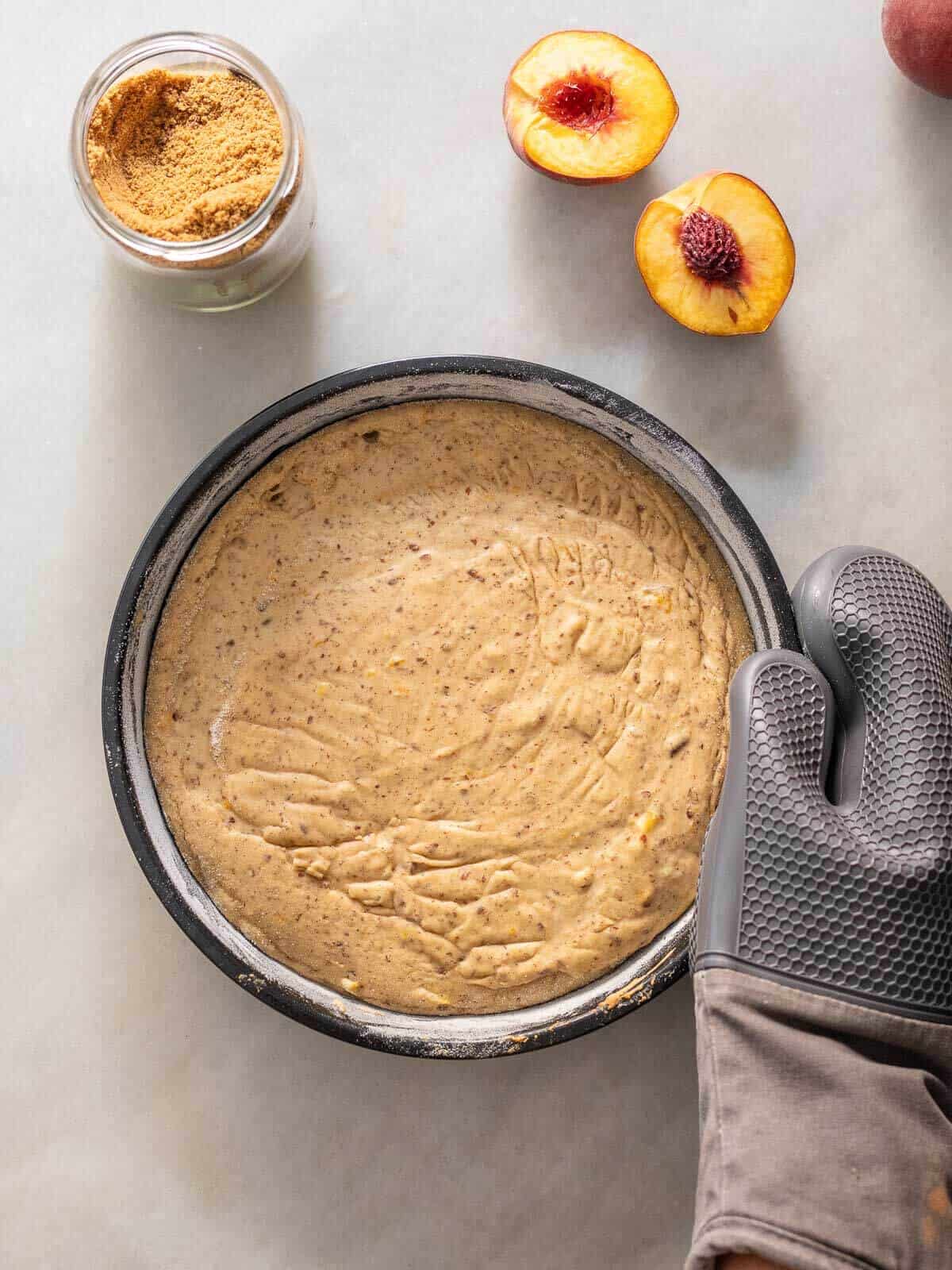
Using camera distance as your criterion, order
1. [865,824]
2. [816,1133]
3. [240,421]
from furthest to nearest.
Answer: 1. [240,421]
2. [865,824]
3. [816,1133]

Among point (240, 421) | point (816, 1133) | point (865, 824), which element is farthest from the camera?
point (240, 421)

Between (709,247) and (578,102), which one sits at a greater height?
(578,102)

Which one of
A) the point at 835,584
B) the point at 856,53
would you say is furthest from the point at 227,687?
the point at 856,53


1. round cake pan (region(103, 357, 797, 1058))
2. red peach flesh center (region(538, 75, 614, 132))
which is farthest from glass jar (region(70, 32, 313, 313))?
red peach flesh center (region(538, 75, 614, 132))

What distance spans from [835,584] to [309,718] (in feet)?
1.98

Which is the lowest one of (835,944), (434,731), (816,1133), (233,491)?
(816,1133)

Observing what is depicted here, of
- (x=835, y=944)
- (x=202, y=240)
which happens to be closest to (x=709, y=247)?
(x=202, y=240)

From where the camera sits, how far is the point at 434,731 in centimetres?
120

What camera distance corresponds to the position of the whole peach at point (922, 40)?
1.19 meters

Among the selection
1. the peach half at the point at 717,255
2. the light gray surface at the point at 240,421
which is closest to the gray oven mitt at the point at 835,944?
the light gray surface at the point at 240,421

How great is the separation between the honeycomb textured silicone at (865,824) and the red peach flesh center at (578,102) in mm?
592

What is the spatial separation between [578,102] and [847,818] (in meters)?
0.86

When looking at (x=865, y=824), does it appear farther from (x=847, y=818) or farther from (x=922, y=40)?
(x=922, y=40)

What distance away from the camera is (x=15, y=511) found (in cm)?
129
